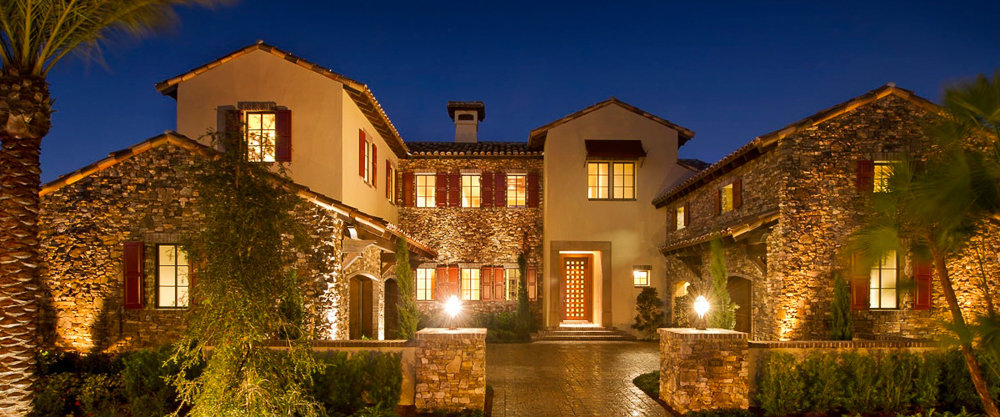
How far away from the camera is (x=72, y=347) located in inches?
441

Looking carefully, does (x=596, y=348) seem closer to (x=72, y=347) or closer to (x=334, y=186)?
(x=334, y=186)

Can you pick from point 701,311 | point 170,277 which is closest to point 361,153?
point 170,277

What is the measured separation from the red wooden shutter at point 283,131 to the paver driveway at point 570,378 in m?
6.69

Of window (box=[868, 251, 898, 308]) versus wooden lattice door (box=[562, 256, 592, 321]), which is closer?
window (box=[868, 251, 898, 308])

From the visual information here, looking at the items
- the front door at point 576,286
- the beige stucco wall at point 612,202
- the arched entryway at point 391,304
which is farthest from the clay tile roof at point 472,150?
the arched entryway at point 391,304

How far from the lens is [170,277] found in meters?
11.5

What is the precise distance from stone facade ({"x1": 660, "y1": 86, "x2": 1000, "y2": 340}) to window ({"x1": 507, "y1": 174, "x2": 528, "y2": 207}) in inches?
336

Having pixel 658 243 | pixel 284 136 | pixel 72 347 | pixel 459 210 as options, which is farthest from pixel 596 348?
pixel 72 347

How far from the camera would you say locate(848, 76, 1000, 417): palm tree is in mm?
5915

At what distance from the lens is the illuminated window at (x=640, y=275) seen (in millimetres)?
18594

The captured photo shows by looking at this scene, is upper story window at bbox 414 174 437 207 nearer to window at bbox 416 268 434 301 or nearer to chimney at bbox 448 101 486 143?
window at bbox 416 268 434 301

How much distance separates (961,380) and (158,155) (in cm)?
1446

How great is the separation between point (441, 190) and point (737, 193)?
9794 millimetres

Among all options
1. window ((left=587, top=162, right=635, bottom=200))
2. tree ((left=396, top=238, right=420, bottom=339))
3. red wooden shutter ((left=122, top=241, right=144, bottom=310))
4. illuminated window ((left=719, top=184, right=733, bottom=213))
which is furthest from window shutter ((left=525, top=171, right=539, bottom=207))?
red wooden shutter ((left=122, top=241, right=144, bottom=310))
